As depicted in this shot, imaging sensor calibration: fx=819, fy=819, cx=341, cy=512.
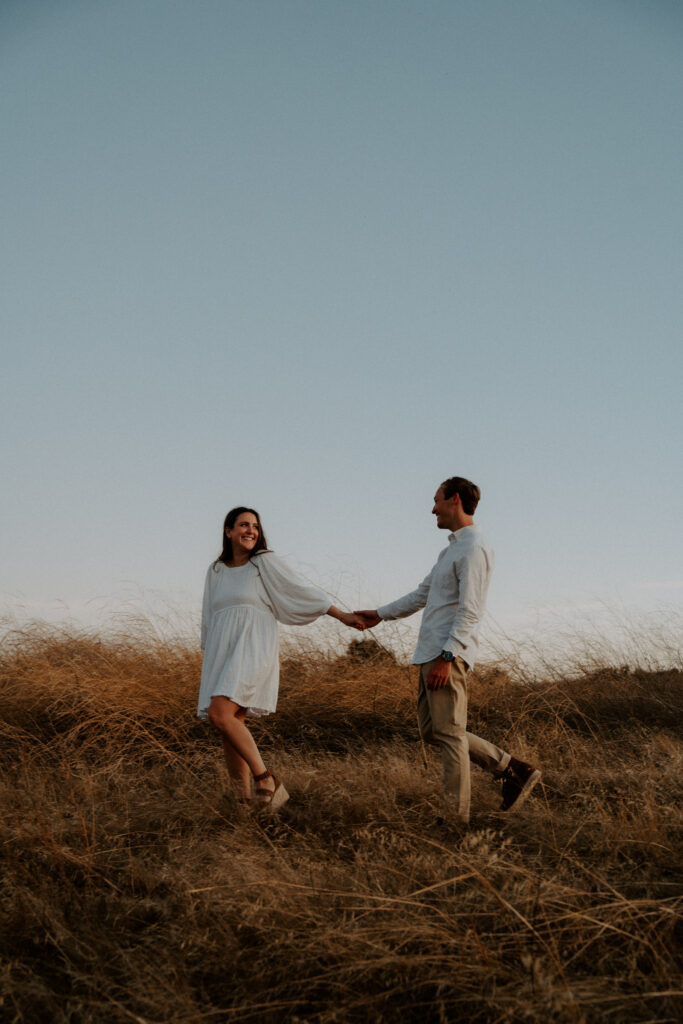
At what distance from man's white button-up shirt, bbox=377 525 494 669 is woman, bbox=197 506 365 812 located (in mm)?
707

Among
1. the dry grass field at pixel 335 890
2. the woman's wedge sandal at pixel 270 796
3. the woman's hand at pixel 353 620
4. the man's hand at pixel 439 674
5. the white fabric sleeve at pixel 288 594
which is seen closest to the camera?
the dry grass field at pixel 335 890

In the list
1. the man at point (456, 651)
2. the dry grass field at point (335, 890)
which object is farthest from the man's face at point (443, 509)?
the dry grass field at point (335, 890)

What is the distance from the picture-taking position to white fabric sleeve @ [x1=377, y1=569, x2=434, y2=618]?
4832mm

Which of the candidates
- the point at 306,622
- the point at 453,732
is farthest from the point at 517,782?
the point at 306,622

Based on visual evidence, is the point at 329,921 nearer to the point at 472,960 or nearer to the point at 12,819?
the point at 472,960

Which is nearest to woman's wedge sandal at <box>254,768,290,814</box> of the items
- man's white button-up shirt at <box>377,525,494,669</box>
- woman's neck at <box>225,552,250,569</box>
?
man's white button-up shirt at <box>377,525,494,669</box>

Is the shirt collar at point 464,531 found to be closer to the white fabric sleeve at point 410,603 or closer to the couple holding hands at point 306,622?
the couple holding hands at point 306,622

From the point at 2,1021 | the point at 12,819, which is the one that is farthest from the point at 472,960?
the point at 12,819

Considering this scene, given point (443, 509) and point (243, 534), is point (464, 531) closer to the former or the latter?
point (443, 509)

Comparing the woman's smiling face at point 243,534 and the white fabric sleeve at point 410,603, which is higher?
the woman's smiling face at point 243,534

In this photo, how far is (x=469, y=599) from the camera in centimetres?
423

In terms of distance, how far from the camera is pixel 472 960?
2434 mm

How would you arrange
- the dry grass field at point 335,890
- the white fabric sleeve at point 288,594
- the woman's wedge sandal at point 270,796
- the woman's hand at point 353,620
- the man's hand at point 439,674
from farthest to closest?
1. the woman's hand at point 353,620
2. the white fabric sleeve at point 288,594
3. the woman's wedge sandal at point 270,796
4. the man's hand at point 439,674
5. the dry grass field at point 335,890

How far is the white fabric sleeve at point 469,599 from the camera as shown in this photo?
420 cm
